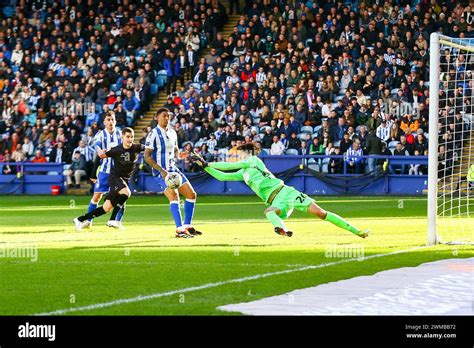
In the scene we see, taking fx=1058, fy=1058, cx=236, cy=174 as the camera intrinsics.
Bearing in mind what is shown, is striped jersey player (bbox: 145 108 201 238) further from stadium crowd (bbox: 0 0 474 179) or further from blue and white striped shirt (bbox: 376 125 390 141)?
blue and white striped shirt (bbox: 376 125 390 141)

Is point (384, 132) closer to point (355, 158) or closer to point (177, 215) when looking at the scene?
point (355, 158)

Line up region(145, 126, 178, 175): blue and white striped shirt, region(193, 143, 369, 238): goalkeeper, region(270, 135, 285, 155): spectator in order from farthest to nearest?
1. region(270, 135, 285, 155): spectator
2. region(145, 126, 178, 175): blue and white striped shirt
3. region(193, 143, 369, 238): goalkeeper

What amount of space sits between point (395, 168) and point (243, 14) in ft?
43.3

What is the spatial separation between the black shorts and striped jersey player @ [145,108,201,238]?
49.8 inches

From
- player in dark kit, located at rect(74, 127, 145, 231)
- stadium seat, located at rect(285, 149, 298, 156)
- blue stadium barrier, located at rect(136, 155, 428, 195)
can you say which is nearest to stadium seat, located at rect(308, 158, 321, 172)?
blue stadium barrier, located at rect(136, 155, 428, 195)

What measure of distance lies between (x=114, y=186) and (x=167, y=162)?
5.75 ft

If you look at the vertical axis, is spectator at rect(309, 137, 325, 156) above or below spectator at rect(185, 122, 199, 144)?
below

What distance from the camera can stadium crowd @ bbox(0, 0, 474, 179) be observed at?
3478 centimetres

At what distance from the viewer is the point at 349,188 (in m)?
33.8

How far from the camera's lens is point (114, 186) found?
67.1 ft

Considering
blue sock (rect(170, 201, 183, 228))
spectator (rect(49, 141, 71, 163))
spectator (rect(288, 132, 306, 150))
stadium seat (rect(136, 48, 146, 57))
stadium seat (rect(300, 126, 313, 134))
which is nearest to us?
blue sock (rect(170, 201, 183, 228))

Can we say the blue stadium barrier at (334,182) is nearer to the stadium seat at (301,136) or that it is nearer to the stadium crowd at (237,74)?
the stadium crowd at (237,74)

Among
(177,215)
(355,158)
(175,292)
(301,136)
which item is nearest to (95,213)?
(177,215)

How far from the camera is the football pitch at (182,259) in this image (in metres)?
11.0
